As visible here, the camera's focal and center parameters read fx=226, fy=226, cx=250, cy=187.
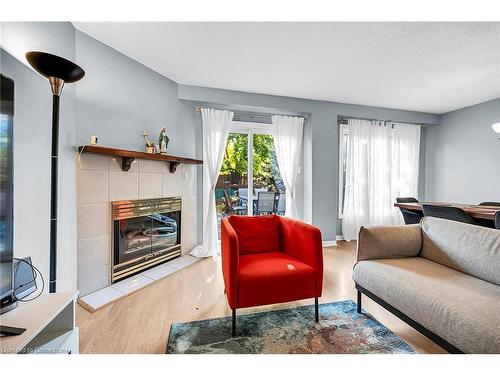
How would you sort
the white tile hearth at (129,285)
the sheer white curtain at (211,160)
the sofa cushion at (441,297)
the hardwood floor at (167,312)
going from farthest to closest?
1. the sheer white curtain at (211,160)
2. the white tile hearth at (129,285)
3. the hardwood floor at (167,312)
4. the sofa cushion at (441,297)

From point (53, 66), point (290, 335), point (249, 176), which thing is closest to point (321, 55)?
point (249, 176)

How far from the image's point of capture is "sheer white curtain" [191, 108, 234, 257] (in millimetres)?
3301

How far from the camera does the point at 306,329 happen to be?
164 centimetres

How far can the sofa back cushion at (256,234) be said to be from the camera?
208 centimetres

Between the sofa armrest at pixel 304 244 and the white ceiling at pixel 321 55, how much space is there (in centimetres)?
170

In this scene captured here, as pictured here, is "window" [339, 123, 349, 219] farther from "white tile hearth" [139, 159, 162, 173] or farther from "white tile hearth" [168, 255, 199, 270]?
"white tile hearth" [139, 159, 162, 173]

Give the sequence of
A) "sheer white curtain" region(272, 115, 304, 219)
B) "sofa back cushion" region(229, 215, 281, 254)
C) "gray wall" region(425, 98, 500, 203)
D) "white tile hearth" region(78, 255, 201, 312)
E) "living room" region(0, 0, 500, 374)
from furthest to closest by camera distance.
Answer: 1. "sheer white curtain" region(272, 115, 304, 219)
2. "gray wall" region(425, 98, 500, 203)
3. "sofa back cushion" region(229, 215, 281, 254)
4. "white tile hearth" region(78, 255, 201, 312)
5. "living room" region(0, 0, 500, 374)

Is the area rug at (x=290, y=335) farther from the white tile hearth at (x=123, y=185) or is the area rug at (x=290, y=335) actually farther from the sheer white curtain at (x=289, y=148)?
the sheer white curtain at (x=289, y=148)

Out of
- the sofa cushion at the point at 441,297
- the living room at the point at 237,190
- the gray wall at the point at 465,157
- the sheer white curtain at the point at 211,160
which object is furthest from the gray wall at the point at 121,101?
the gray wall at the point at 465,157

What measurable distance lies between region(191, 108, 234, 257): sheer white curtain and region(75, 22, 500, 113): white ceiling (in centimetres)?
44

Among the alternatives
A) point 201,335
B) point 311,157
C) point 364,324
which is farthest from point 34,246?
point 311,157

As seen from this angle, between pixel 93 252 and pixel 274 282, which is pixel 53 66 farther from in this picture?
pixel 274 282

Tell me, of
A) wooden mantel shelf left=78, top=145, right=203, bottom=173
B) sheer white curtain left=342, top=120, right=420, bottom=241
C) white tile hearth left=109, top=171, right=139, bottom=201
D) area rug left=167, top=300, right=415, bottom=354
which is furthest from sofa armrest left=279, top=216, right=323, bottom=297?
sheer white curtain left=342, top=120, right=420, bottom=241
